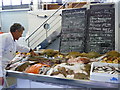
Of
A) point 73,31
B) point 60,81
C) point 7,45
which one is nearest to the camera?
point 60,81

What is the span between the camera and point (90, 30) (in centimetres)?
261

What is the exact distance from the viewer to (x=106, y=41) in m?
2.46

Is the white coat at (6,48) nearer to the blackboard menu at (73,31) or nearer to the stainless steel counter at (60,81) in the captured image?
the stainless steel counter at (60,81)

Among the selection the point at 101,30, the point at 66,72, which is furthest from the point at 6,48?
the point at 101,30

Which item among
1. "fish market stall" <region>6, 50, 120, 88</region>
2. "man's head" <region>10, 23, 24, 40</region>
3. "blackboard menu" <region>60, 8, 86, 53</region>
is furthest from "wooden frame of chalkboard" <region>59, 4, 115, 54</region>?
"man's head" <region>10, 23, 24, 40</region>

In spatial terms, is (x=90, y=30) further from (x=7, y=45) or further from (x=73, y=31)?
(x=7, y=45)

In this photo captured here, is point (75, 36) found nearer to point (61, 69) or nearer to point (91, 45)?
point (91, 45)

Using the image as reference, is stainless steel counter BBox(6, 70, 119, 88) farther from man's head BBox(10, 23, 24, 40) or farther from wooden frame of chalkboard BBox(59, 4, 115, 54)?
wooden frame of chalkboard BBox(59, 4, 115, 54)

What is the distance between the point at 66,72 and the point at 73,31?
1335 mm

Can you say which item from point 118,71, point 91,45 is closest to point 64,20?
point 91,45

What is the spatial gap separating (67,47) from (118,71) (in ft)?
4.56

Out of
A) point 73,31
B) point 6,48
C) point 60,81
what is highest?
point 73,31

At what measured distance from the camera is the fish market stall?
1.37m

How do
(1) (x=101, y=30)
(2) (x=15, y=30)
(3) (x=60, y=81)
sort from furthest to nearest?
(1) (x=101, y=30), (2) (x=15, y=30), (3) (x=60, y=81)
